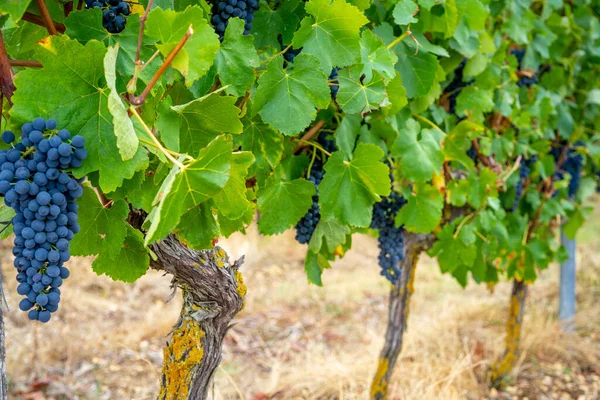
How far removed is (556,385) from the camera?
367 centimetres

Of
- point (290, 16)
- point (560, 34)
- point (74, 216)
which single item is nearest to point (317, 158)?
point (290, 16)

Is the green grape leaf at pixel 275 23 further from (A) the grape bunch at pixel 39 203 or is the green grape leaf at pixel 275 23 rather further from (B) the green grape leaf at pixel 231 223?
(A) the grape bunch at pixel 39 203

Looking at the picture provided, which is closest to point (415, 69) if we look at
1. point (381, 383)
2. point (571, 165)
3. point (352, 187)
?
point (352, 187)

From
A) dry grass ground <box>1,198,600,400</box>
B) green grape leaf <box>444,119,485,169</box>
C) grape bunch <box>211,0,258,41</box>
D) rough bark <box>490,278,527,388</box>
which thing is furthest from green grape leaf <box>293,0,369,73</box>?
rough bark <box>490,278,527,388</box>

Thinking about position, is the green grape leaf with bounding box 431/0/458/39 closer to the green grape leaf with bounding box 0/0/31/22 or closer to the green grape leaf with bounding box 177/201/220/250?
the green grape leaf with bounding box 177/201/220/250

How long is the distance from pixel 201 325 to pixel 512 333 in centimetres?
260

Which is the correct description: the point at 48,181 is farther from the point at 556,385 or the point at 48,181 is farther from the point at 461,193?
the point at 556,385

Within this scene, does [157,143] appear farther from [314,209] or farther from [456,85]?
[456,85]

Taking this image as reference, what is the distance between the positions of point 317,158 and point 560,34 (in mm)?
2123

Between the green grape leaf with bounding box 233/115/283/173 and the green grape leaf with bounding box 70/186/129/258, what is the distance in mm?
354

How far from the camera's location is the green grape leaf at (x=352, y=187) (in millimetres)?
1511

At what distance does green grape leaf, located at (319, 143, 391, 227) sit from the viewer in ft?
4.96

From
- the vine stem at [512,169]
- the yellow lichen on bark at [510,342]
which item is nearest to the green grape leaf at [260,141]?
the vine stem at [512,169]

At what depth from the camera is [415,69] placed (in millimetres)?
1818
